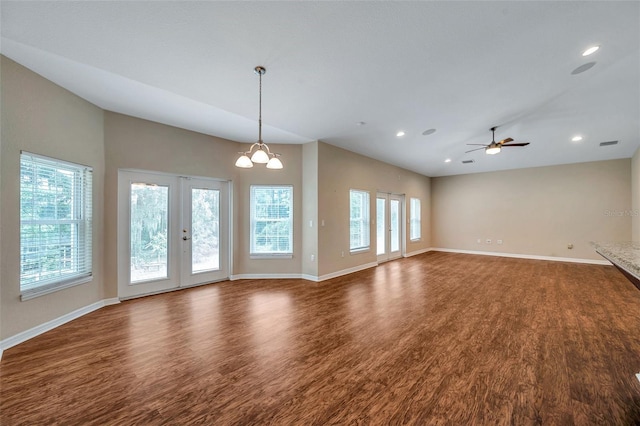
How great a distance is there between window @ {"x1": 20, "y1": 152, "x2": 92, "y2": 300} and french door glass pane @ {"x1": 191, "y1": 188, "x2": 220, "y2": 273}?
5.15 feet

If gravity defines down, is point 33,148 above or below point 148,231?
above

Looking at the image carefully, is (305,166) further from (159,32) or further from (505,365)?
(505,365)

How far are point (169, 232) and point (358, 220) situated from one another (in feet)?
13.8

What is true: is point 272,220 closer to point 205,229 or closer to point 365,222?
point 205,229

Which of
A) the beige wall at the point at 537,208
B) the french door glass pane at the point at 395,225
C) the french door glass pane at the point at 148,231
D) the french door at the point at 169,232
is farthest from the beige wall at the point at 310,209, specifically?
the beige wall at the point at 537,208

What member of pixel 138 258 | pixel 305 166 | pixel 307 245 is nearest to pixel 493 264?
pixel 307 245

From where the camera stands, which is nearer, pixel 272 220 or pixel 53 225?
pixel 53 225

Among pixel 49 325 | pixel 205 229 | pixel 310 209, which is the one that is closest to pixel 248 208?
pixel 205 229

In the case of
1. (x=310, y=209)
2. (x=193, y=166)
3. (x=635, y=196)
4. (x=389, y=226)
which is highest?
(x=193, y=166)

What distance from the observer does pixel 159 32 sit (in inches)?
94.8

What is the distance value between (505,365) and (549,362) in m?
0.45

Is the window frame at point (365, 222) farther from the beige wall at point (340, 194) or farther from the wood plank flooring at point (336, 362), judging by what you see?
the wood plank flooring at point (336, 362)

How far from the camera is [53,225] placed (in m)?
3.27

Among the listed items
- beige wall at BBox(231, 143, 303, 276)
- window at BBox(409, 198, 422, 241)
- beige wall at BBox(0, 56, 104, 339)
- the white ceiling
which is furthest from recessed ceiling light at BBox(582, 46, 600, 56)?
beige wall at BBox(0, 56, 104, 339)
